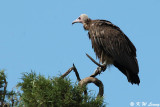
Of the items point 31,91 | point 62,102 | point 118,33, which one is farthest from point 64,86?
point 118,33

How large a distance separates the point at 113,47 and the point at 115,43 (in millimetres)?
165

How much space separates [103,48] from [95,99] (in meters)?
2.78

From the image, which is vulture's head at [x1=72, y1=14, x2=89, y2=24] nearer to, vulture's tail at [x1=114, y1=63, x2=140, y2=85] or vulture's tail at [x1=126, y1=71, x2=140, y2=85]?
vulture's tail at [x1=114, y1=63, x2=140, y2=85]

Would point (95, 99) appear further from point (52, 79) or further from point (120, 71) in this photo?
point (120, 71)

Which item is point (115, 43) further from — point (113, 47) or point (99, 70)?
point (99, 70)

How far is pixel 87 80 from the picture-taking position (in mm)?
5703

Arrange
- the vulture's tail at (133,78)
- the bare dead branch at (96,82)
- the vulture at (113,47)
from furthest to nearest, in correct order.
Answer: the vulture at (113,47) < the vulture's tail at (133,78) < the bare dead branch at (96,82)

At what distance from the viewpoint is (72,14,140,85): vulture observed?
7.64 metres

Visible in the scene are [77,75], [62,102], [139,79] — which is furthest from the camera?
[139,79]

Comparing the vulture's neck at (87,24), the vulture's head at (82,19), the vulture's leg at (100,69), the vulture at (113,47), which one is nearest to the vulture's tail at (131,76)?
the vulture at (113,47)

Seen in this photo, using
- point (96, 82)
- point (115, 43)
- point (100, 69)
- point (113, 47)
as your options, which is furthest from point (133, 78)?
point (96, 82)

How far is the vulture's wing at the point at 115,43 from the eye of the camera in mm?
7703

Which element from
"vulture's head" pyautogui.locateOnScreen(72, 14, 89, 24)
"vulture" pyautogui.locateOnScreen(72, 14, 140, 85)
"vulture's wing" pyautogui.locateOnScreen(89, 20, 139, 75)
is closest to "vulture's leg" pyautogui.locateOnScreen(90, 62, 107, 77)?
"vulture" pyautogui.locateOnScreen(72, 14, 140, 85)

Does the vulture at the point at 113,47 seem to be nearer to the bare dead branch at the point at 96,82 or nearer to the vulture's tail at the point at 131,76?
the vulture's tail at the point at 131,76
